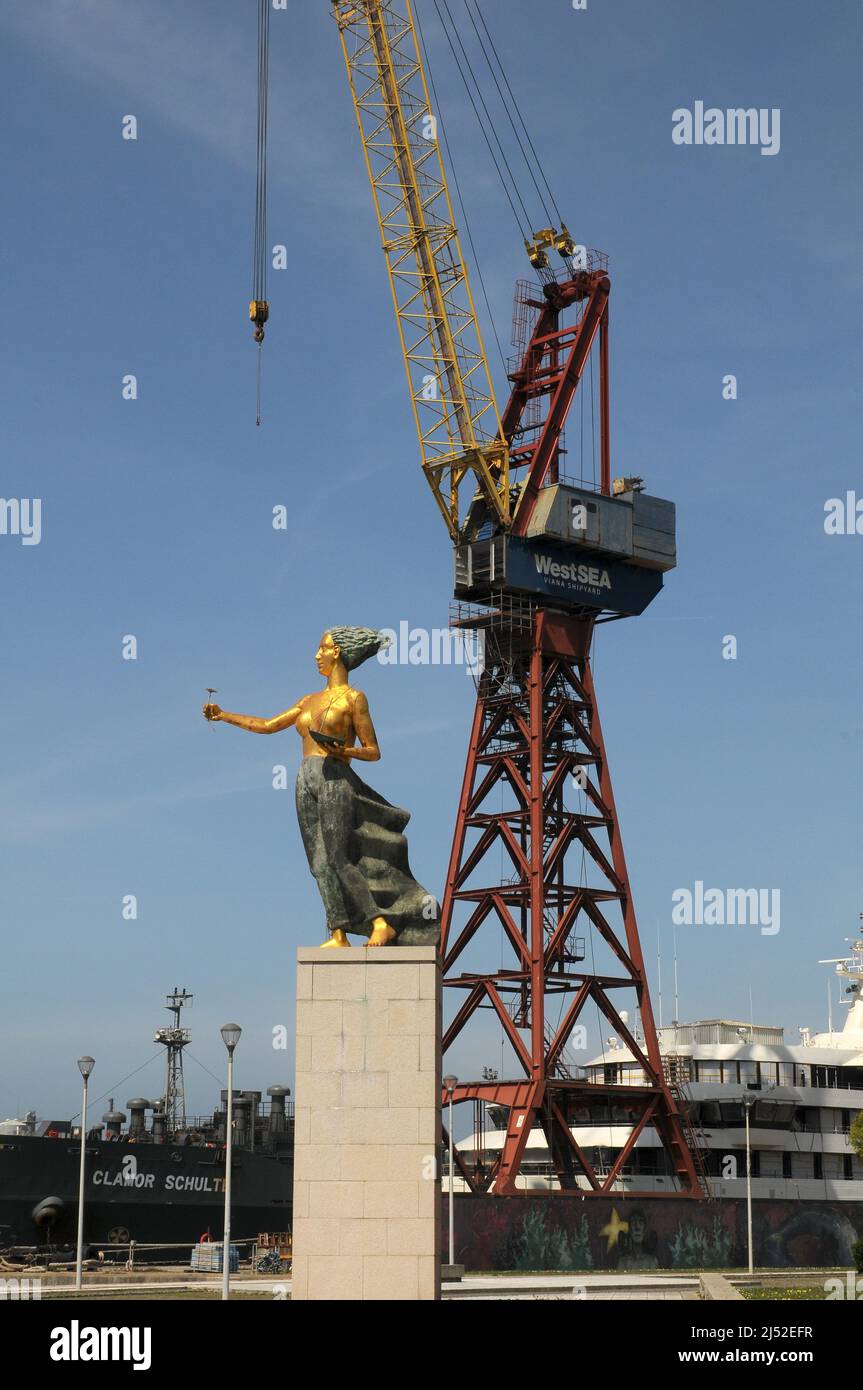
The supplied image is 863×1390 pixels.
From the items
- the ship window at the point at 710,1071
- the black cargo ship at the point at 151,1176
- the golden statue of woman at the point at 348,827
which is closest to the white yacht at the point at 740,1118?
the ship window at the point at 710,1071

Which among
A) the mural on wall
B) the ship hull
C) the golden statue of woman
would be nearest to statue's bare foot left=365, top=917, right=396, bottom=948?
the golden statue of woman

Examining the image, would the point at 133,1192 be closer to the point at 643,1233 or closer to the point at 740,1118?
the point at 643,1233

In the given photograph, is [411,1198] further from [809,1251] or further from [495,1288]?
[809,1251]

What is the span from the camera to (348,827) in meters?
32.4

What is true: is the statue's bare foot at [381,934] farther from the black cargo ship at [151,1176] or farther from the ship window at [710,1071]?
the ship window at [710,1071]

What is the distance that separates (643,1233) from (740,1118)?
48.2 feet

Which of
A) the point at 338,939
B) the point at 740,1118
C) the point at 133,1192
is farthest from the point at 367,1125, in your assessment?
the point at 740,1118

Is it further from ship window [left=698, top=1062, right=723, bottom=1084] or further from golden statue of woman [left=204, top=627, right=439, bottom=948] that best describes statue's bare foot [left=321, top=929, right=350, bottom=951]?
ship window [left=698, top=1062, right=723, bottom=1084]

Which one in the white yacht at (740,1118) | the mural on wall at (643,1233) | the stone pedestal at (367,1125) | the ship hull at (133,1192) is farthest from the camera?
the white yacht at (740,1118)

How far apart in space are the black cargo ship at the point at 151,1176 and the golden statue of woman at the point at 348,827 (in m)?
39.6

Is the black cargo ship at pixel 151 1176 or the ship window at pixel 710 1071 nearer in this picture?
the black cargo ship at pixel 151 1176

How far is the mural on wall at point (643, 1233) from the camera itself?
210ft

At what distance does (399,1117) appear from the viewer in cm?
3088
